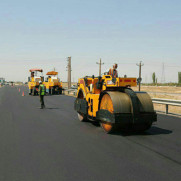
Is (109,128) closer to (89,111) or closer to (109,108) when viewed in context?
(109,108)

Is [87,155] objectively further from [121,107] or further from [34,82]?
[34,82]

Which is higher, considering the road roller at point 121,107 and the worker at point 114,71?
the worker at point 114,71

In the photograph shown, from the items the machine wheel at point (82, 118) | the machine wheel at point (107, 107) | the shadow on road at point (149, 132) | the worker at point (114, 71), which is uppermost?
the worker at point (114, 71)

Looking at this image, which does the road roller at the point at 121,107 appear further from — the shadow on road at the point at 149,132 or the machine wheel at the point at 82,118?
the machine wheel at the point at 82,118

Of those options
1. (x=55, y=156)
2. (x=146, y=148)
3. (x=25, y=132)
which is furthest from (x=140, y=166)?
(x=25, y=132)

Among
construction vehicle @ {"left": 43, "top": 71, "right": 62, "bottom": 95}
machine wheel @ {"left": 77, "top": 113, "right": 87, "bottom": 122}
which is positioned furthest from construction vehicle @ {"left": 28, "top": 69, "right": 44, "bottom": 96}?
machine wheel @ {"left": 77, "top": 113, "right": 87, "bottom": 122}

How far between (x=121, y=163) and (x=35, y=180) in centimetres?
183

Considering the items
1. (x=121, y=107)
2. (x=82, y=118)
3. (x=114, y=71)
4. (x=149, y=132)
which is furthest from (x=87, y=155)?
(x=82, y=118)

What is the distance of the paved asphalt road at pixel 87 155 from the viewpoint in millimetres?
4812

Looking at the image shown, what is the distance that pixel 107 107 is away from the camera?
8727 mm

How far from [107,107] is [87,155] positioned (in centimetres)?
287

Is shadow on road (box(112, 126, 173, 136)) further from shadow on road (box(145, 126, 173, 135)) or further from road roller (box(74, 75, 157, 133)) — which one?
road roller (box(74, 75, 157, 133))

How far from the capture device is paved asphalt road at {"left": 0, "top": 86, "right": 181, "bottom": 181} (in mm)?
4812

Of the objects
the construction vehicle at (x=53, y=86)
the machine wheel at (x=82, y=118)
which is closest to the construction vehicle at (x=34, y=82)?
the construction vehicle at (x=53, y=86)
